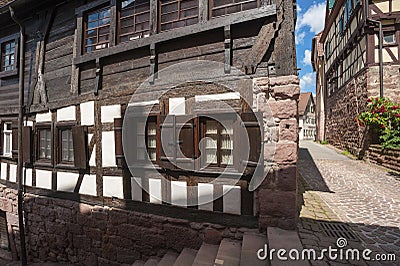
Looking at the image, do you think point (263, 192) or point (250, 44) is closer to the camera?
point (263, 192)

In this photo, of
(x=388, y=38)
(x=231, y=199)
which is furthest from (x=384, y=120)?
(x=231, y=199)

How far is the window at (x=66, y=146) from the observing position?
15.9 ft

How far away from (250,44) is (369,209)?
3602 millimetres

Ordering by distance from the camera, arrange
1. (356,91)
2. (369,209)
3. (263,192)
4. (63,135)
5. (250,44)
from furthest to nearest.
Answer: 1. (356,91)
2. (63,135)
3. (369,209)
4. (250,44)
5. (263,192)

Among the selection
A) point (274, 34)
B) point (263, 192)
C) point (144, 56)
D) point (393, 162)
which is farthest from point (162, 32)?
point (393, 162)

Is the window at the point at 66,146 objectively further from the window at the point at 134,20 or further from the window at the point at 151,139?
the window at the point at 134,20

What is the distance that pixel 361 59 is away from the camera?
31.6 feet

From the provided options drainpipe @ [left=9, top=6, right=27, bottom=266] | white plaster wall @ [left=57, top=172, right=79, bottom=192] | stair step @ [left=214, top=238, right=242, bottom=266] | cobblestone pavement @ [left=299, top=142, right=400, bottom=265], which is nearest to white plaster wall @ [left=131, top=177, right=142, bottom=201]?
white plaster wall @ [left=57, top=172, right=79, bottom=192]

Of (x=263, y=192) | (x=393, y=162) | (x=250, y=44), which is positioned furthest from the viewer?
(x=393, y=162)

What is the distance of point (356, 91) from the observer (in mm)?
10047

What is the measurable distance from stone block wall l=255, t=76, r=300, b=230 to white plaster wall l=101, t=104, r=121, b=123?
2.71 meters

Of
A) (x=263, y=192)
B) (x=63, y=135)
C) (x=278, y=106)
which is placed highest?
(x=278, y=106)

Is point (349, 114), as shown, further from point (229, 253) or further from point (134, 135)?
point (134, 135)

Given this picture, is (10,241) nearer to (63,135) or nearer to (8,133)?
(8,133)
